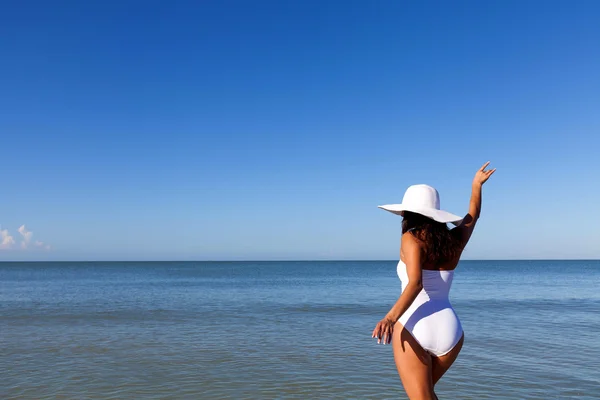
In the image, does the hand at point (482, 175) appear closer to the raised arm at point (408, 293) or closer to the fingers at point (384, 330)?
the raised arm at point (408, 293)

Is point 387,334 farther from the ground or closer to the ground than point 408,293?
closer to the ground

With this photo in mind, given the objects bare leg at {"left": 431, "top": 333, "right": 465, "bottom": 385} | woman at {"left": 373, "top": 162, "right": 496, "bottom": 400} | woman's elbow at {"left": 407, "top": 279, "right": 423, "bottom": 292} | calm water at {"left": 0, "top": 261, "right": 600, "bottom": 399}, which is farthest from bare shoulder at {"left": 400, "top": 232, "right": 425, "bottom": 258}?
calm water at {"left": 0, "top": 261, "right": 600, "bottom": 399}

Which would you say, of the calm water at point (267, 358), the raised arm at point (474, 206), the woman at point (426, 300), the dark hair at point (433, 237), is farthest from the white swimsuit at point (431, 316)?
the calm water at point (267, 358)

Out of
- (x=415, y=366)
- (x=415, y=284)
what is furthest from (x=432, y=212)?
(x=415, y=366)

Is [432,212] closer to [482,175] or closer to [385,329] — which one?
[385,329]

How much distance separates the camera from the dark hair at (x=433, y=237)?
307 cm

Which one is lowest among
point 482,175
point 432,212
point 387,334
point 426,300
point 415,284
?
point 387,334

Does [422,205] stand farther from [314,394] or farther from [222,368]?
[222,368]

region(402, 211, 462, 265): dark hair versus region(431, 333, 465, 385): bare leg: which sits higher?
region(402, 211, 462, 265): dark hair

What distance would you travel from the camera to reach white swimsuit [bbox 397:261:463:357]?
10.3 ft

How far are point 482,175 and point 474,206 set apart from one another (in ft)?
1.01

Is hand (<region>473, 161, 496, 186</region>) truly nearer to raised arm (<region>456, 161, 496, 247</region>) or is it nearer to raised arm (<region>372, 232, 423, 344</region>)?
raised arm (<region>456, 161, 496, 247</region>)

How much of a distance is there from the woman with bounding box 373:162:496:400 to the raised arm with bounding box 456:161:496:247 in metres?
0.20

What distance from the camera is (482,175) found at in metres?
3.93
